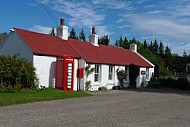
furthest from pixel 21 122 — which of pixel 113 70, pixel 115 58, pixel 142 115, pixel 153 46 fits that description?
pixel 153 46

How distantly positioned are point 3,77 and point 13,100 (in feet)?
14.3

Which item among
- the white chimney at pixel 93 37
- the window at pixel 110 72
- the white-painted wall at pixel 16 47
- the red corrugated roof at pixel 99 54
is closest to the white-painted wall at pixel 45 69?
the white-painted wall at pixel 16 47

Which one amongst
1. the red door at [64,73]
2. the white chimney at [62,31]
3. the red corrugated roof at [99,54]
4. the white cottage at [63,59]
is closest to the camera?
the white cottage at [63,59]

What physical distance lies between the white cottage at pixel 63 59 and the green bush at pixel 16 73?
85 centimetres

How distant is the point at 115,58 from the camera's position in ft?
91.2

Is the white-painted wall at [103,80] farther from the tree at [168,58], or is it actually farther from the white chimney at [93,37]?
the tree at [168,58]

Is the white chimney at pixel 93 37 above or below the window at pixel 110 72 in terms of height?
above

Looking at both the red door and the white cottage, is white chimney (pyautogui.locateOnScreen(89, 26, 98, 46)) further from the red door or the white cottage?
the red door

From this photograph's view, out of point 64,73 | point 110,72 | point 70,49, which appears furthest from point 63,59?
point 110,72

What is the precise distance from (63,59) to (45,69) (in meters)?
1.61

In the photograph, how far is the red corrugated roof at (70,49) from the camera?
19.9 meters

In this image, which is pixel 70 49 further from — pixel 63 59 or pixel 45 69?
pixel 45 69

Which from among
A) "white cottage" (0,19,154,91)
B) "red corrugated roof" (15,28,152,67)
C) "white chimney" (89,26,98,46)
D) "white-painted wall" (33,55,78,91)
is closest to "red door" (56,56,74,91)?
"white cottage" (0,19,154,91)

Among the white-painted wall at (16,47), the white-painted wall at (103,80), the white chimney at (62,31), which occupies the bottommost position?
the white-painted wall at (103,80)
